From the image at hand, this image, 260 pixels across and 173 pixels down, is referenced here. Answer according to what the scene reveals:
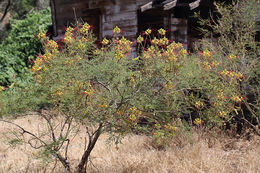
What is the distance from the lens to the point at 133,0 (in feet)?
25.5

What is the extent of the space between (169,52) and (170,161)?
1.78 metres

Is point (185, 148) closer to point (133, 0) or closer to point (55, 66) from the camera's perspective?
point (55, 66)

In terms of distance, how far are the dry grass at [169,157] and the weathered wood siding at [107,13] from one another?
354cm

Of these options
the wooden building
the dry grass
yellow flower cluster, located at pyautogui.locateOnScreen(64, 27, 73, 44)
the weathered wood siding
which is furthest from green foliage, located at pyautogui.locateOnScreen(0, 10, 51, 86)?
yellow flower cluster, located at pyautogui.locateOnScreen(64, 27, 73, 44)

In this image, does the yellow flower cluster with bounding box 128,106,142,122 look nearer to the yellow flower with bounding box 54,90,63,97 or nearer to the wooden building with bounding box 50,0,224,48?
the yellow flower with bounding box 54,90,63,97

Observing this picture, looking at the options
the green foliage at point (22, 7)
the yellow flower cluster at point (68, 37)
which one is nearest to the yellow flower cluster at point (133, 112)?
the yellow flower cluster at point (68, 37)

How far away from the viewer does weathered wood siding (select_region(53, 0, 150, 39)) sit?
7.79 meters

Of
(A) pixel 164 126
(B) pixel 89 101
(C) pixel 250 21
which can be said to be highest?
(C) pixel 250 21

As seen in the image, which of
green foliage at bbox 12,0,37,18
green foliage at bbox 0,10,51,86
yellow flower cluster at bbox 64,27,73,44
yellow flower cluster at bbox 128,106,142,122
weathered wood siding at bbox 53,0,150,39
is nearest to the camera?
yellow flower cluster at bbox 128,106,142,122

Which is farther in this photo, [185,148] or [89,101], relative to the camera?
[185,148]

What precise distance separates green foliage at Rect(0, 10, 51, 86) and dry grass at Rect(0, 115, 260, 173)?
187 inches

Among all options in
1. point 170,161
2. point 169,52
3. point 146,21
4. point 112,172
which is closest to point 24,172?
point 112,172

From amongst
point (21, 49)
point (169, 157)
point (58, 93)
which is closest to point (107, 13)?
point (21, 49)

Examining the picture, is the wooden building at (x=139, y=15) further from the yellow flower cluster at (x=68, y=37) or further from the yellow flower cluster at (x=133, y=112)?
the yellow flower cluster at (x=133, y=112)
